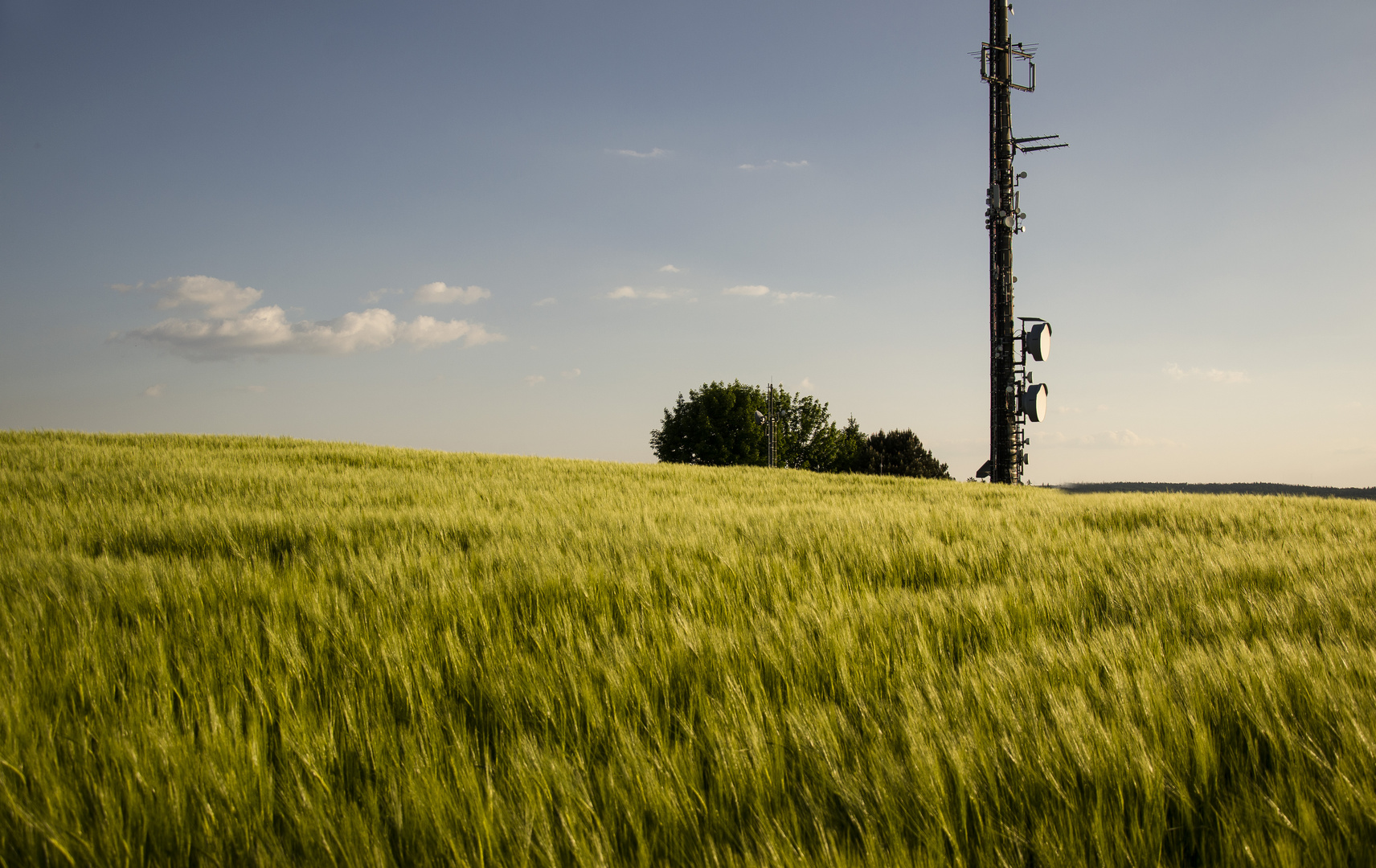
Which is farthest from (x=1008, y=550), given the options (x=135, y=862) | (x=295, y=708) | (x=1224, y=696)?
(x=135, y=862)

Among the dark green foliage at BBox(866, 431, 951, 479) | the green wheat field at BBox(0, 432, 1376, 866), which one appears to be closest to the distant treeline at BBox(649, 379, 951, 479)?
the dark green foliage at BBox(866, 431, 951, 479)

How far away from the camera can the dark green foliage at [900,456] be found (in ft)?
159

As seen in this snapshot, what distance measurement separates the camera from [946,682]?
189 cm

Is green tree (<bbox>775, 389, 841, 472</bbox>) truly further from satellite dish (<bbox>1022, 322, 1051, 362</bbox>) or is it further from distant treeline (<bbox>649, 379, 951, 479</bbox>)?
satellite dish (<bbox>1022, 322, 1051, 362</bbox>)

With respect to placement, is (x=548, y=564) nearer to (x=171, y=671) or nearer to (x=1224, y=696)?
(x=171, y=671)

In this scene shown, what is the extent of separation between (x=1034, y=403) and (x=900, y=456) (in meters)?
31.9

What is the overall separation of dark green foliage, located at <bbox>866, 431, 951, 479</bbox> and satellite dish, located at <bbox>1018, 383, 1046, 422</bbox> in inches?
1210

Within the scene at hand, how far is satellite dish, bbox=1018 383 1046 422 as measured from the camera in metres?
17.8

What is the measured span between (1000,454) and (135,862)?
20578mm

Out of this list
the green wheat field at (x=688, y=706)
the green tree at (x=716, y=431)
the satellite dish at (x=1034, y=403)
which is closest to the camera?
the green wheat field at (x=688, y=706)

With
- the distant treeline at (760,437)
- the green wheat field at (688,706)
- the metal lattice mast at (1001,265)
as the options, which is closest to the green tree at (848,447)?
the distant treeline at (760,437)

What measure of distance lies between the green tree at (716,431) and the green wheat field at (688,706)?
2015 inches

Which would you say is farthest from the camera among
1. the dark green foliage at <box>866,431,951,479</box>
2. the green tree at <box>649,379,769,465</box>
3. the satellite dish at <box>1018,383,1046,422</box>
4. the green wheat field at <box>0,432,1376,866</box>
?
the green tree at <box>649,379,769,465</box>

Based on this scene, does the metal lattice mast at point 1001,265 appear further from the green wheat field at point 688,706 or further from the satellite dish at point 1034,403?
the green wheat field at point 688,706
